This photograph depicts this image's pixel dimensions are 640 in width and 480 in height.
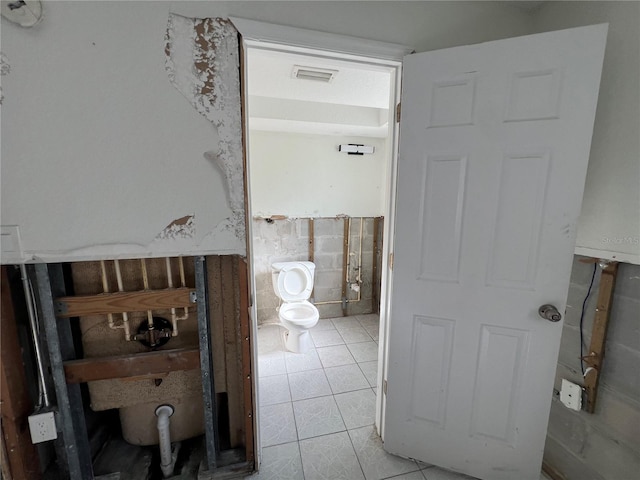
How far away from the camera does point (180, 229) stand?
1.09 metres

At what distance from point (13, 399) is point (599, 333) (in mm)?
2375

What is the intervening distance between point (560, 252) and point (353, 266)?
2.09 metres

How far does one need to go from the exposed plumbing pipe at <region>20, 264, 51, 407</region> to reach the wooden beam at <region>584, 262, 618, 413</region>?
2314mm

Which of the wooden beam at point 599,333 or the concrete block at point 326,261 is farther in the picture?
the concrete block at point 326,261

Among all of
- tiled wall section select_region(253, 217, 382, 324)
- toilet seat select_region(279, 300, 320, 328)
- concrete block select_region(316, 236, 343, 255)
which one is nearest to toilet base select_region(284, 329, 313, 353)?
toilet seat select_region(279, 300, 320, 328)

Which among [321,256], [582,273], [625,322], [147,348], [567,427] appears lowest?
[567,427]

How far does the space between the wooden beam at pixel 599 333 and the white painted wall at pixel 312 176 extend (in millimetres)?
1880

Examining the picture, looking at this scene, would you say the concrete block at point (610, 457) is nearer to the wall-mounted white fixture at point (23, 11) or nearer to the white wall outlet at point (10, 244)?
the white wall outlet at point (10, 244)

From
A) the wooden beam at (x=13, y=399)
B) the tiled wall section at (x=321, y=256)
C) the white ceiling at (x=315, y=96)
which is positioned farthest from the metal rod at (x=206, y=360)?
the tiled wall section at (x=321, y=256)

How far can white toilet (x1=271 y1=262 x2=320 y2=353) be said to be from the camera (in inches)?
95.3

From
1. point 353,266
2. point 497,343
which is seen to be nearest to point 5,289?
point 497,343

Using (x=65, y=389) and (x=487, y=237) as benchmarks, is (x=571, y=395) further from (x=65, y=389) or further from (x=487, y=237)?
(x=65, y=389)

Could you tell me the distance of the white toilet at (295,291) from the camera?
7.94 feet

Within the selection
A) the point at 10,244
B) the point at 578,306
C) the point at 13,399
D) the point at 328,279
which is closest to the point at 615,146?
the point at 578,306
